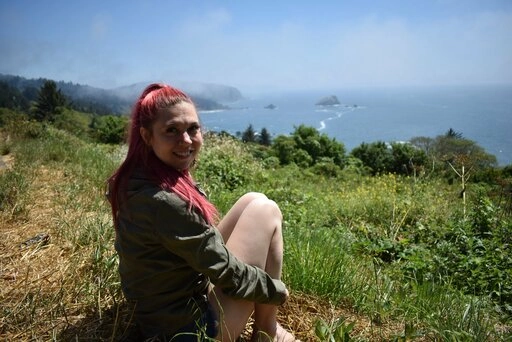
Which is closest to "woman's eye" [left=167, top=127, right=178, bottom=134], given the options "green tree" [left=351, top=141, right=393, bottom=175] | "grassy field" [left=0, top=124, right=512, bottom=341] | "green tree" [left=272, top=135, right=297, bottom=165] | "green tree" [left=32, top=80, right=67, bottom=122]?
"grassy field" [left=0, top=124, right=512, bottom=341]

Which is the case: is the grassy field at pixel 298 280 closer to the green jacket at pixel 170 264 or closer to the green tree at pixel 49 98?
the green jacket at pixel 170 264

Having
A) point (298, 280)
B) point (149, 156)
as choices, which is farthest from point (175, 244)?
point (298, 280)

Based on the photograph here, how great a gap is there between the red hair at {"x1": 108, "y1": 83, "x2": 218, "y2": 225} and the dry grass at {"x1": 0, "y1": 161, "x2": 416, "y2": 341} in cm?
69

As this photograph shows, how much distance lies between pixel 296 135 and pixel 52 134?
124 feet

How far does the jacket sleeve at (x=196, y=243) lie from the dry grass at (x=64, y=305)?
1.97 feet

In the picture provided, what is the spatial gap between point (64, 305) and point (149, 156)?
3.18 feet

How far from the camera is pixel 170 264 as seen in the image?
1.44 m

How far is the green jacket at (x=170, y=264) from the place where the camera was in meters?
1.34

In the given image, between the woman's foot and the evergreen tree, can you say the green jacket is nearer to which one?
the woman's foot

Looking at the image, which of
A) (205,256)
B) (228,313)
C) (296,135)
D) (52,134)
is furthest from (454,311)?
(296,135)

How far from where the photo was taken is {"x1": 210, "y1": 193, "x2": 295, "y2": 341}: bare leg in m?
1.59

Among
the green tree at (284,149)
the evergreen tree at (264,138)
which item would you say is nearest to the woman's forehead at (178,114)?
the green tree at (284,149)

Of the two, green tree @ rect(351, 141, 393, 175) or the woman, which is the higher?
the woman

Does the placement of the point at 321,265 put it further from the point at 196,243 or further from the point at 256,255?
the point at 196,243
